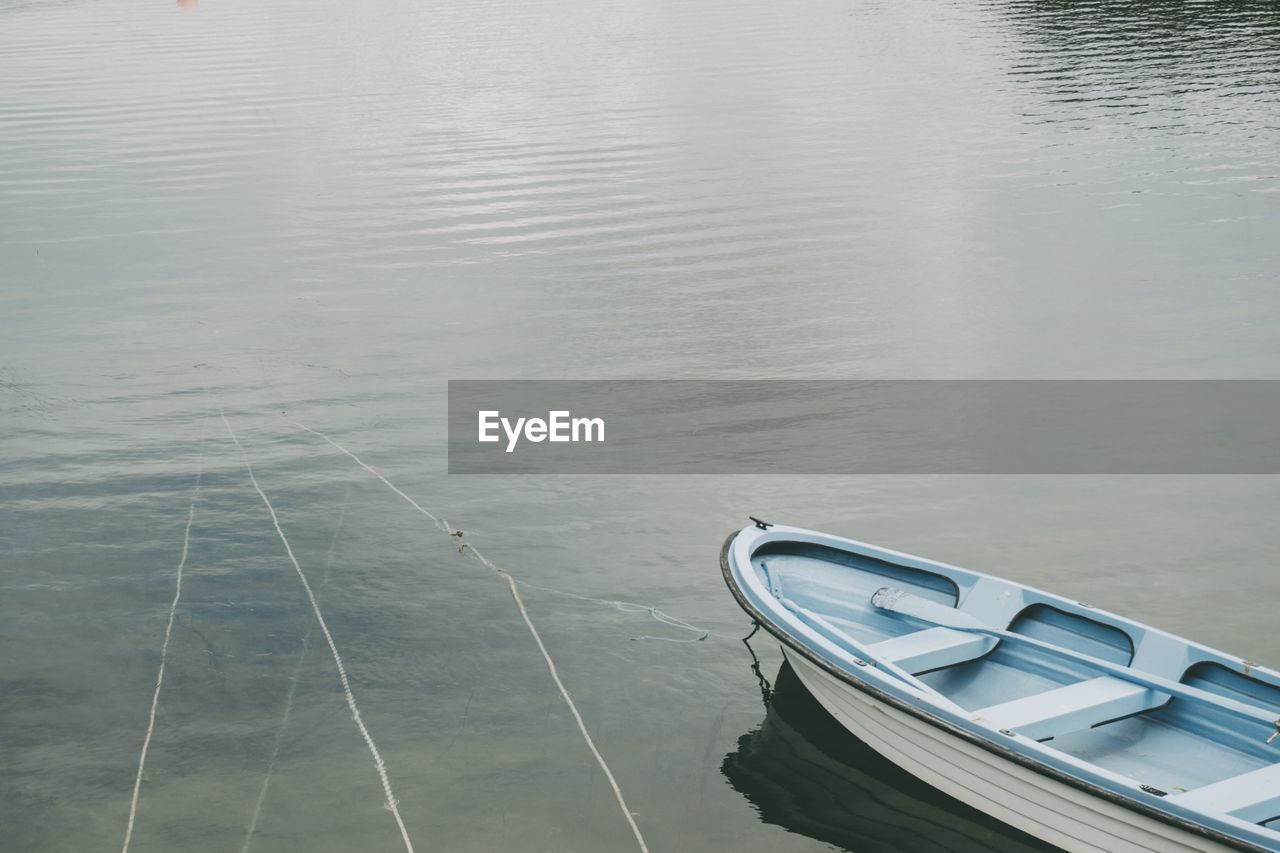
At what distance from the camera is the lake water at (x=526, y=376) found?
11711 mm

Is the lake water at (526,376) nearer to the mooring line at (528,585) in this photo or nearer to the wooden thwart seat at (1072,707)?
the mooring line at (528,585)

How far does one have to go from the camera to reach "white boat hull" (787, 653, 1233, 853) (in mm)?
9516

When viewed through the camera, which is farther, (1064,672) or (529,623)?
(529,623)

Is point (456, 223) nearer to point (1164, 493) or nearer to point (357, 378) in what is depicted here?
point (357, 378)

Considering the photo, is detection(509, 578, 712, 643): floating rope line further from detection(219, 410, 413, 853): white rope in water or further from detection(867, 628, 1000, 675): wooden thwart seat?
detection(867, 628, 1000, 675): wooden thwart seat

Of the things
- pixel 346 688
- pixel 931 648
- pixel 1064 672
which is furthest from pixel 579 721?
pixel 1064 672

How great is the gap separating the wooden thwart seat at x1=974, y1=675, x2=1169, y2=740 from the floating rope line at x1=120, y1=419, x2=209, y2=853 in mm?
7113

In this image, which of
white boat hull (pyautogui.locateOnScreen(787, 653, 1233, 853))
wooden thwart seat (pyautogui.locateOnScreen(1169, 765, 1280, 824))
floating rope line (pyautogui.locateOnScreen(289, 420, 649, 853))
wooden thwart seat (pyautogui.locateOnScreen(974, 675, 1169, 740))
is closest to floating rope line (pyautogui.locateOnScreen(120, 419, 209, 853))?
floating rope line (pyautogui.locateOnScreen(289, 420, 649, 853))

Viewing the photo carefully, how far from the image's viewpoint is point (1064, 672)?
11656 millimetres

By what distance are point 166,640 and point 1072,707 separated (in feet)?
29.7

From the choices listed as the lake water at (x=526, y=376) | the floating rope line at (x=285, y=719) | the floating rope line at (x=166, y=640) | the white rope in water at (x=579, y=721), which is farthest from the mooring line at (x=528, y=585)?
the floating rope line at (x=166, y=640)

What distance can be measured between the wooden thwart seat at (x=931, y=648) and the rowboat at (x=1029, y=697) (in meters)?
0.02

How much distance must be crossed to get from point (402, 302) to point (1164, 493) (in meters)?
14.9

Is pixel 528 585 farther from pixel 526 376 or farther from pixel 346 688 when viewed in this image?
pixel 526 376
